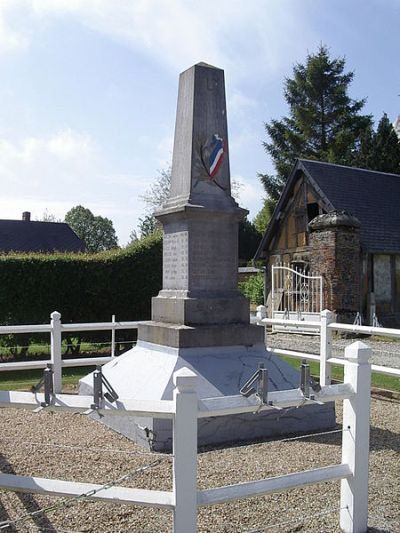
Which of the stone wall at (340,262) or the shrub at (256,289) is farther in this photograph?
the shrub at (256,289)

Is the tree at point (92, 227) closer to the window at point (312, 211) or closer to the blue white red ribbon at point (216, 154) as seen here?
the window at point (312, 211)

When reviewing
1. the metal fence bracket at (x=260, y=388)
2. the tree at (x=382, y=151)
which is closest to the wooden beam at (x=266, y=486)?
the metal fence bracket at (x=260, y=388)

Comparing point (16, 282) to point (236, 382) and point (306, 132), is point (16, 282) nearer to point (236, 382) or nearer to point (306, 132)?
point (236, 382)

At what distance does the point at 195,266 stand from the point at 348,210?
560 inches

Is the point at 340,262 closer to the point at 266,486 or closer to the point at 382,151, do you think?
the point at 266,486

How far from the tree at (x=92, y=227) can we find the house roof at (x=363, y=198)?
6110 cm

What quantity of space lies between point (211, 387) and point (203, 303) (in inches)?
43.4

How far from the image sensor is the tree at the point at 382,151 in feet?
103

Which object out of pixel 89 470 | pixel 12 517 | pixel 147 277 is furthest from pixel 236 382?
pixel 147 277

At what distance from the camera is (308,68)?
1532 inches

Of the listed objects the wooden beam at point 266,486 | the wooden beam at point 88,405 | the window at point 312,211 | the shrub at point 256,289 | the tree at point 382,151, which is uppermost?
the tree at point 382,151

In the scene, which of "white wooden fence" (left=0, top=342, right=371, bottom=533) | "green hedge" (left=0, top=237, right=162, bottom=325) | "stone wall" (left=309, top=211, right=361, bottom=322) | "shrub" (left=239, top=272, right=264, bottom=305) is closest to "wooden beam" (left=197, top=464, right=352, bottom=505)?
"white wooden fence" (left=0, top=342, right=371, bottom=533)

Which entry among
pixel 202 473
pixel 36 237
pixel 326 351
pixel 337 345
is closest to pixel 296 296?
pixel 337 345

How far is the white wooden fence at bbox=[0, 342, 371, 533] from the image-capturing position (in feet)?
10.0
